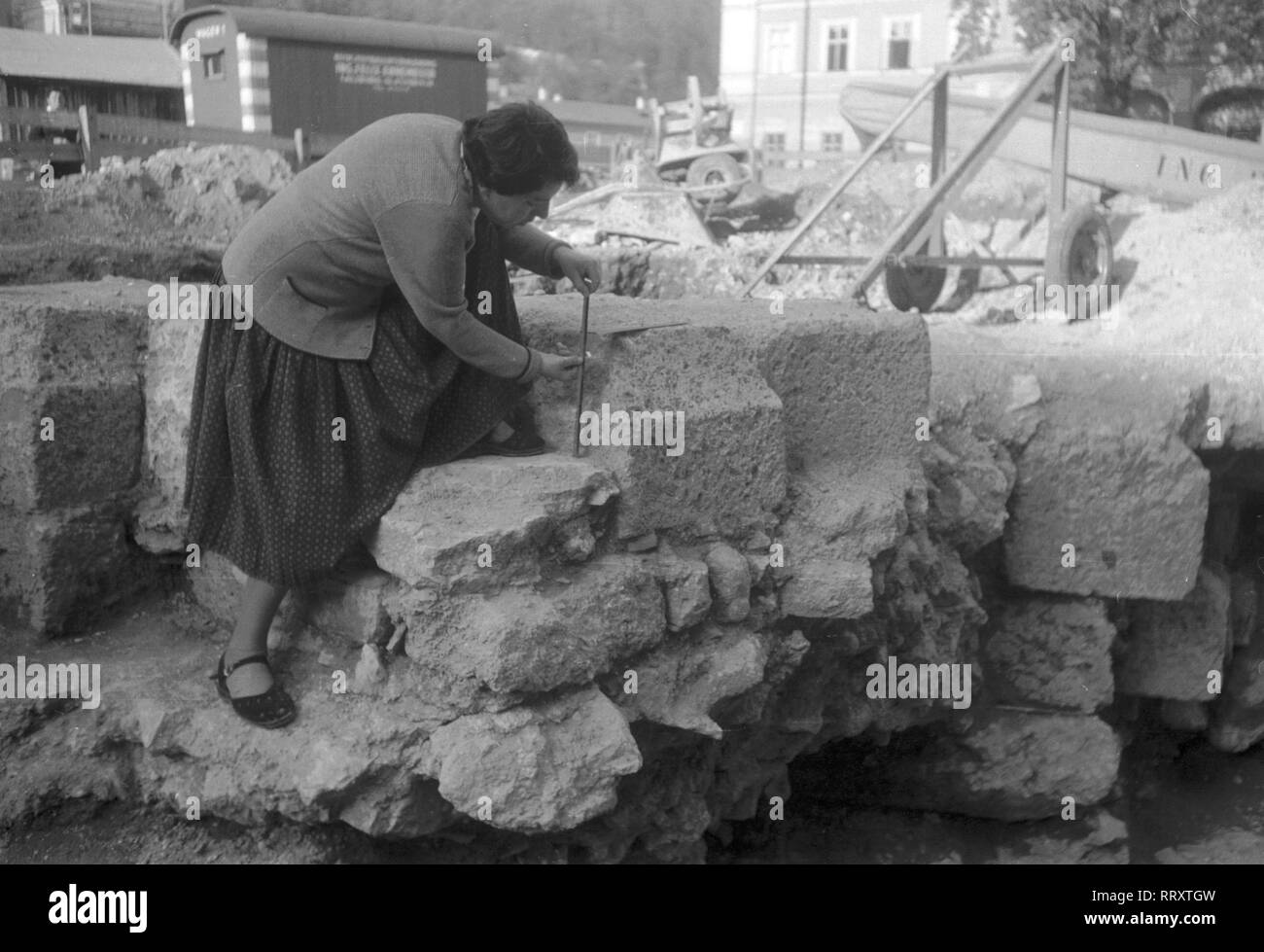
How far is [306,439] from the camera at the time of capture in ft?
9.80

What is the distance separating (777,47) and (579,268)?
14.4 feet

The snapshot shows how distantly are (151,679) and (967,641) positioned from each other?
269cm

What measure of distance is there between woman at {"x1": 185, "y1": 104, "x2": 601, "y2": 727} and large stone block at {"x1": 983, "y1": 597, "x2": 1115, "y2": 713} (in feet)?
8.10

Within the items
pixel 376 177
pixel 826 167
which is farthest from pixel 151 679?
pixel 826 167

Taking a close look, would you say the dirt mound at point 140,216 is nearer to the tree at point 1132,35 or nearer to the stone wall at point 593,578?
the stone wall at point 593,578

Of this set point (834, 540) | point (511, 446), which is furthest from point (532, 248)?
point (834, 540)

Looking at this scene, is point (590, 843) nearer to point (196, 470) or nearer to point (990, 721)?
point (196, 470)

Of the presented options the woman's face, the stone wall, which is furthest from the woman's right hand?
the woman's face

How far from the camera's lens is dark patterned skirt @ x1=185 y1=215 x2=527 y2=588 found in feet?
9.71

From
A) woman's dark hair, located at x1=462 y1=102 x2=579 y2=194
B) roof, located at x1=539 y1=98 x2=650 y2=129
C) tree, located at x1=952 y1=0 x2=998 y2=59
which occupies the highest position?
tree, located at x1=952 y1=0 x2=998 y2=59

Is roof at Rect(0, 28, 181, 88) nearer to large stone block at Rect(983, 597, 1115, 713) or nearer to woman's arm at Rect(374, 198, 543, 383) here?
woman's arm at Rect(374, 198, 543, 383)

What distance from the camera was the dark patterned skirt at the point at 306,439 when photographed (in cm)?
296

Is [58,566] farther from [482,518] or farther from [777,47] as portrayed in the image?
[777,47]

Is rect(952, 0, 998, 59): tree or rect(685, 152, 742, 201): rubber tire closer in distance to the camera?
rect(952, 0, 998, 59): tree
